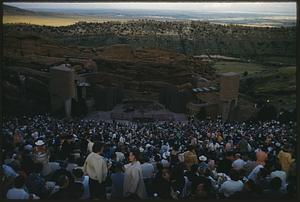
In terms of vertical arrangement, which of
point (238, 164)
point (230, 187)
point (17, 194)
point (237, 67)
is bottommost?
point (17, 194)

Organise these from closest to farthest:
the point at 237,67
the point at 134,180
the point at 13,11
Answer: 1. the point at 134,180
2. the point at 13,11
3. the point at 237,67

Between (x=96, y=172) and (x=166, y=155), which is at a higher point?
(x=166, y=155)

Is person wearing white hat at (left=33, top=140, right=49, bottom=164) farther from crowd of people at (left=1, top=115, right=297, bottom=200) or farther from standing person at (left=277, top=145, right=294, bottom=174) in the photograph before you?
standing person at (left=277, top=145, right=294, bottom=174)

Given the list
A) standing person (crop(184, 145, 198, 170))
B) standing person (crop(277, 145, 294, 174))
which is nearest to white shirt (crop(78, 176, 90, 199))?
standing person (crop(184, 145, 198, 170))

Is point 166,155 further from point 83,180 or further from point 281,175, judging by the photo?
point 281,175

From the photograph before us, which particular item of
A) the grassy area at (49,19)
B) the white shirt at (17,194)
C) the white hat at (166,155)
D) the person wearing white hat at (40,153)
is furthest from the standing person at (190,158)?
the white shirt at (17,194)

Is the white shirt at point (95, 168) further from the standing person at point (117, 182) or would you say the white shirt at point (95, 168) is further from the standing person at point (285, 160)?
the standing person at point (285, 160)

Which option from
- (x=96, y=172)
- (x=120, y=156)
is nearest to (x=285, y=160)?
(x=120, y=156)
